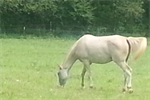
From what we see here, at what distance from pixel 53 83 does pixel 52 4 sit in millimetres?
26268

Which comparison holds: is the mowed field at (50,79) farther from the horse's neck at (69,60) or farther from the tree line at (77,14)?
the tree line at (77,14)

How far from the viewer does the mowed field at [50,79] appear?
10501 mm

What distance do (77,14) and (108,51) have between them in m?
28.1

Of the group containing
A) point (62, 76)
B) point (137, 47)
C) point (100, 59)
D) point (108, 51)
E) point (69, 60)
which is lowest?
point (62, 76)

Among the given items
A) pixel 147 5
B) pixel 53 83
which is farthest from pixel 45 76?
pixel 147 5

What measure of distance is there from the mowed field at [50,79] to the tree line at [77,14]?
12.2 m

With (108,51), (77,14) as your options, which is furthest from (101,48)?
(77,14)

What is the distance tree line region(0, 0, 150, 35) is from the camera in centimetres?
3816

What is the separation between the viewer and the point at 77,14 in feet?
132

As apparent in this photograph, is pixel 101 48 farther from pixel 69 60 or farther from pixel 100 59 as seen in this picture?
pixel 69 60

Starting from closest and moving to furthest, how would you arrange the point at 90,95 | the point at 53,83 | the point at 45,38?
1. the point at 90,95
2. the point at 53,83
3. the point at 45,38

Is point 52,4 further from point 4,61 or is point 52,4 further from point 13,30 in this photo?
point 4,61

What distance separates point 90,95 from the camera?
11000 millimetres

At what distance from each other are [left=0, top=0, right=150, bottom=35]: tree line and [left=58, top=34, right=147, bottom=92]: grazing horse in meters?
25.0
